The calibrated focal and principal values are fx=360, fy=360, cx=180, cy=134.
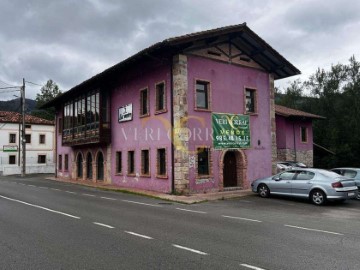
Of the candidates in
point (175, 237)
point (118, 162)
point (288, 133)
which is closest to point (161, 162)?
point (118, 162)

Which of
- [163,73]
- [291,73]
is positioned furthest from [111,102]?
[291,73]

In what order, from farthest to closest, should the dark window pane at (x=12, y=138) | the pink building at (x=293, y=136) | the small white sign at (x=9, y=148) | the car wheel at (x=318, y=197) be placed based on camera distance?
the dark window pane at (x=12, y=138)
the small white sign at (x=9, y=148)
the pink building at (x=293, y=136)
the car wheel at (x=318, y=197)

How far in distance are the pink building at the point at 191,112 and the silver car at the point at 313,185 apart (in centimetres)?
362

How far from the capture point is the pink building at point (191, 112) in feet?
57.7

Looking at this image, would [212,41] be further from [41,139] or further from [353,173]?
[41,139]

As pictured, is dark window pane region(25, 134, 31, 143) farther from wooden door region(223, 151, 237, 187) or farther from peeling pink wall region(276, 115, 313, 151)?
wooden door region(223, 151, 237, 187)

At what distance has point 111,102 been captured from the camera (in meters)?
23.8

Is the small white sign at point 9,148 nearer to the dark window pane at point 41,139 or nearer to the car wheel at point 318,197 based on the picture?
the dark window pane at point 41,139

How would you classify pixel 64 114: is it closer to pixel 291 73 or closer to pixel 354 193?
pixel 291 73

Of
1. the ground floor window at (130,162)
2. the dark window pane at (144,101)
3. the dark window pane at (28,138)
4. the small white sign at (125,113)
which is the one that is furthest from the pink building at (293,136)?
the dark window pane at (28,138)

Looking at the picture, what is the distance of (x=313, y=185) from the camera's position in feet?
47.2

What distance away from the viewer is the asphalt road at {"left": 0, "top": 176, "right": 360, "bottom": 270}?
19.2 ft

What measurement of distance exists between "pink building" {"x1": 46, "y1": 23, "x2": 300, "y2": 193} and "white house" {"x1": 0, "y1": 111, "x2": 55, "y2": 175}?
97.6 ft

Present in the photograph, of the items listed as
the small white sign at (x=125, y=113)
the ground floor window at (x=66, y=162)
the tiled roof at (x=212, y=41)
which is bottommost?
the ground floor window at (x=66, y=162)
